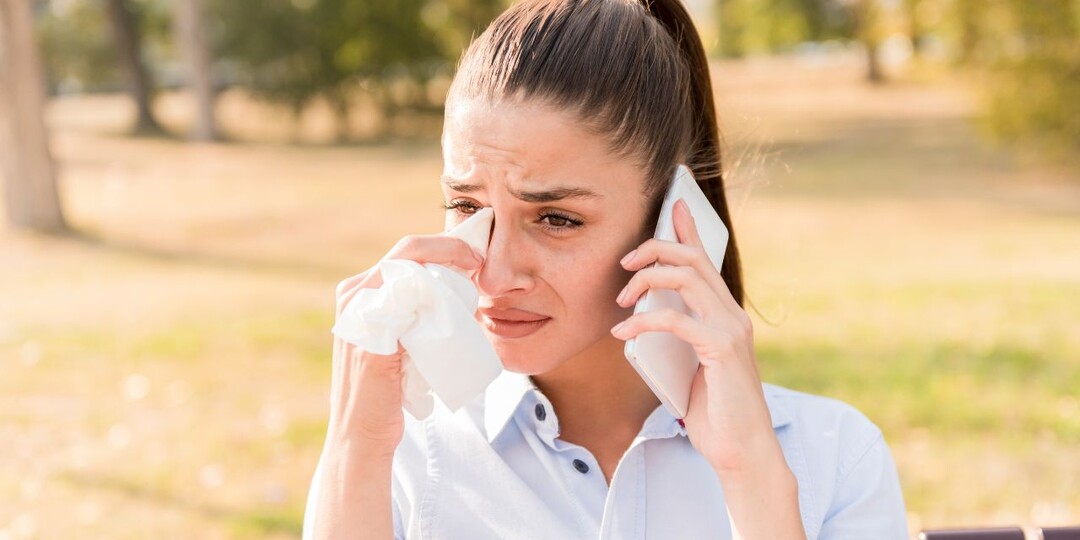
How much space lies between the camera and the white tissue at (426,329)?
6.66 feet

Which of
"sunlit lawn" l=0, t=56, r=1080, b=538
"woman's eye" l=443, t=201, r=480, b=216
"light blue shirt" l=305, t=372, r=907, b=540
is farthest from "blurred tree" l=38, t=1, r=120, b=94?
"light blue shirt" l=305, t=372, r=907, b=540

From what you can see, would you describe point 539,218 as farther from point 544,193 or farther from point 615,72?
point 615,72

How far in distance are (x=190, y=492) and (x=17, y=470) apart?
1.22 meters

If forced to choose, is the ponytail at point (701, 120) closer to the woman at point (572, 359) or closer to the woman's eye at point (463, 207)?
the woman at point (572, 359)

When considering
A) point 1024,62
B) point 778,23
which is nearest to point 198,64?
point 1024,62

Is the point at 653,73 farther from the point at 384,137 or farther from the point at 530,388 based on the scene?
the point at 384,137

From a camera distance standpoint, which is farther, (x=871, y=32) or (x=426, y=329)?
(x=871, y=32)

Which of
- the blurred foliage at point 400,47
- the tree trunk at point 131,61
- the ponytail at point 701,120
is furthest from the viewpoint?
the tree trunk at point 131,61

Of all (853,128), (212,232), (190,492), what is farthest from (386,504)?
(853,128)

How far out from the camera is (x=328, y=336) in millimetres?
8844

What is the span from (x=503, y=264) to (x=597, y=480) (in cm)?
47

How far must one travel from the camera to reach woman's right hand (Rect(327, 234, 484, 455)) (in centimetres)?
207

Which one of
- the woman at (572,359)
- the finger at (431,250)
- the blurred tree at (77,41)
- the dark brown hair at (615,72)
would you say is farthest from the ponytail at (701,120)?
the blurred tree at (77,41)

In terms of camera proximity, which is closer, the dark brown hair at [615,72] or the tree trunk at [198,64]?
the dark brown hair at [615,72]
